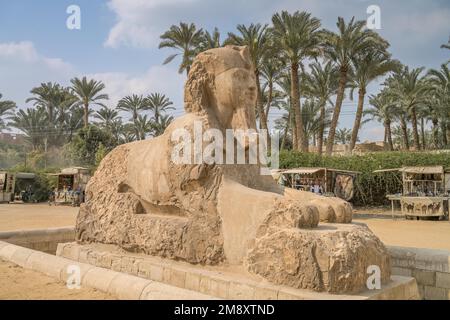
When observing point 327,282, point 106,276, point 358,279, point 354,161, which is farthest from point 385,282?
point 354,161

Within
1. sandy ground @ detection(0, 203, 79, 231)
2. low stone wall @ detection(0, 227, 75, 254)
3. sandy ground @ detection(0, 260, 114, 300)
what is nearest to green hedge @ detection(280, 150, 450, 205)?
sandy ground @ detection(0, 203, 79, 231)

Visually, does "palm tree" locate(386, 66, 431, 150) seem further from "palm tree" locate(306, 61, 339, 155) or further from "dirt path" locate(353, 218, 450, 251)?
"dirt path" locate(353, 218, 450, 251)

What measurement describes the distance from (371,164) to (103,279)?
17008mm

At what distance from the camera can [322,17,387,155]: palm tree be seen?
19422 millimetres

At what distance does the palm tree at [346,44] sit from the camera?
19422 millimetres

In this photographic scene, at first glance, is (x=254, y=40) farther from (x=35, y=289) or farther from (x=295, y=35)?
(x=35, y=289)

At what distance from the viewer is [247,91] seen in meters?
4.21

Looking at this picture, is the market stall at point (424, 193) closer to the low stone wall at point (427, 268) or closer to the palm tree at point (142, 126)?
the low stone wall at point (427, 268)

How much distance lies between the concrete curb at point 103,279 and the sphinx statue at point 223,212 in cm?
66

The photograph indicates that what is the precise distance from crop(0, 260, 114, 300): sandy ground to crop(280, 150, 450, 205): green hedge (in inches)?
611

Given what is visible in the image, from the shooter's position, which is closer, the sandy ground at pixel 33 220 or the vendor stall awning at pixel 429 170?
the sandy ground at pixel 33 220

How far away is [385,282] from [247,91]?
2.27 m

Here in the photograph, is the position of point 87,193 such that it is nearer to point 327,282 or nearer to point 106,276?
point 106,276

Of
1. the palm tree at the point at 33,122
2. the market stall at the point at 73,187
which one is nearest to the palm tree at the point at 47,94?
the palm tree at the point at 33,122
